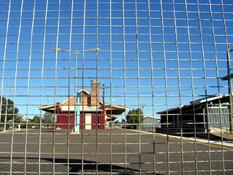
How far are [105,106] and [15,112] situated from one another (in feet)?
4.78

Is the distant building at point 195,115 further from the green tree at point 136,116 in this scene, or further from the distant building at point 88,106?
the distant building at point 88,106

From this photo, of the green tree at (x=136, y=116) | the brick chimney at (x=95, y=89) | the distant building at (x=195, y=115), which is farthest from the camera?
the distant building at (x=195, y=115)

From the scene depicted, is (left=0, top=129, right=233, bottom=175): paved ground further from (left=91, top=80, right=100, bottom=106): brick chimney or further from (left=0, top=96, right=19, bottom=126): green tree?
(left=91, top=80, right=100, bottom=106): brick chimney

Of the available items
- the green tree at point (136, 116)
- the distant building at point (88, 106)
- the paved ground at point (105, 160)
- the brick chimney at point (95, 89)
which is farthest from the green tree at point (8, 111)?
the green tree at point (136, 116)

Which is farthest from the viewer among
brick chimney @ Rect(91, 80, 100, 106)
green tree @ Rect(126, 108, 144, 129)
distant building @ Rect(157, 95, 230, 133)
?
distant building @ Rect(157, 95, 230, 133)

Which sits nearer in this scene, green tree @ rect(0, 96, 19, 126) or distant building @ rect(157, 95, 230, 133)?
green tree @ rect(0, 96, 19, 126)

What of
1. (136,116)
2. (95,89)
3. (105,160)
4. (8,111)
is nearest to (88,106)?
(95,89)

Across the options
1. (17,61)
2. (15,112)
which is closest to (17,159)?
(15,112)

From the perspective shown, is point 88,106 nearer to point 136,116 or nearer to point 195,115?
point 136,116

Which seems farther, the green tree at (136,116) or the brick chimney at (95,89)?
the brick chimney at (95,89)

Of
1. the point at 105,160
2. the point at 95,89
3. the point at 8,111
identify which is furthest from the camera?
the point at 105,160

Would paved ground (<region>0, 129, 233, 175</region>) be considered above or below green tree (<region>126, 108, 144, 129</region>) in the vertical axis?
below

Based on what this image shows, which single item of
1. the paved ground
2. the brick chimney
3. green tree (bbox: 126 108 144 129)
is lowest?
the paved ground

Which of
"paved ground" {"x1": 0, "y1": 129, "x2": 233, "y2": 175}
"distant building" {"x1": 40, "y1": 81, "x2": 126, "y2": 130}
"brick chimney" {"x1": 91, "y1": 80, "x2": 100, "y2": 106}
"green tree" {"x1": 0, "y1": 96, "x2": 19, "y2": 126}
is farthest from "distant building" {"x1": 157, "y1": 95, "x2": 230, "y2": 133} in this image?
"green tree" {"x1": 0, "y1": 96, "x2": 19, "y2": 126}
